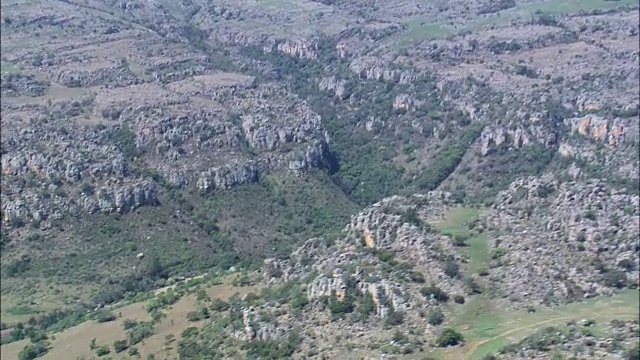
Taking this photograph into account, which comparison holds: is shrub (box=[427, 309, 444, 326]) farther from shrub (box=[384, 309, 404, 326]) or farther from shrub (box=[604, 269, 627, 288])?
shrub (box=[604, 269, 627, 288])

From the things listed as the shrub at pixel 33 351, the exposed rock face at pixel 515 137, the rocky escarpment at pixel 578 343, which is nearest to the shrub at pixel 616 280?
the rocky escarpment at pixel 578 343

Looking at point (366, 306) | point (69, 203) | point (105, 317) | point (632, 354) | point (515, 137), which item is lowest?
point (105, 317)

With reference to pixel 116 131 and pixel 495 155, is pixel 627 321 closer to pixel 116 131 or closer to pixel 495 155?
pixel 495 155

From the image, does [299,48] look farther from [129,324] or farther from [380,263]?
[380,263]

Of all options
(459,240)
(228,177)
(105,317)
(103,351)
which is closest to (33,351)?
(105,317)

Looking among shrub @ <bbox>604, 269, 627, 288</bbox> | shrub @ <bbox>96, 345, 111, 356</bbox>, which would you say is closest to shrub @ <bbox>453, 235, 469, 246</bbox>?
shrub @ <bbox>604, 269, 627, 288</bbox>

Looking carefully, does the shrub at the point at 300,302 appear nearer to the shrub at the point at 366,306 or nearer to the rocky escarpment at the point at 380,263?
the rocky escarpment at the point at 380,263
